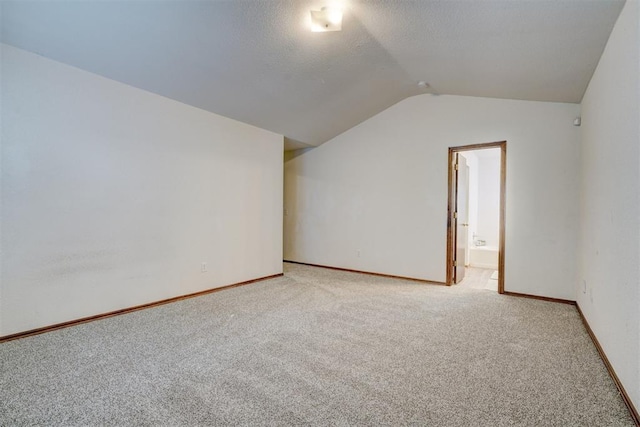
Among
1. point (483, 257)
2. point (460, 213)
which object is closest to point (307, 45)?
point (460, 213)

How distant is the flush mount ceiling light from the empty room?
0.02 m

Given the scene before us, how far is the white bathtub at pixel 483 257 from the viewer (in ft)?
19.2

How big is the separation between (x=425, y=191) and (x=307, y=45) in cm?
264

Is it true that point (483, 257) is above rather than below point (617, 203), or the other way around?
below

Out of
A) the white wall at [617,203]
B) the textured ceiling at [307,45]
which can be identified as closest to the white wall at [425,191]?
the textured ceiling at [307,45]

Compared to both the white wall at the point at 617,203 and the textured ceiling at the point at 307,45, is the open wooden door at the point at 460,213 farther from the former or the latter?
the white wall at the point at 617,203

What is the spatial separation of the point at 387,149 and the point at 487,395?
3716 millimetres

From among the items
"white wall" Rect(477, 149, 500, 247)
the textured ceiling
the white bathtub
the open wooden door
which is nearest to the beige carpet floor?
the open wooden door

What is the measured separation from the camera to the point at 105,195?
9.57ft

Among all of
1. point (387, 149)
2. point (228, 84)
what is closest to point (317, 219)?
point (387, 149)

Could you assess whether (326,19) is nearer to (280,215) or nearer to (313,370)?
(313,370)

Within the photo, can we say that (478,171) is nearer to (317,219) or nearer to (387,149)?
(387,149)

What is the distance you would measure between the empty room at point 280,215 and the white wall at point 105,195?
18 mm

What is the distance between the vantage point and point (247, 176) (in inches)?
171
